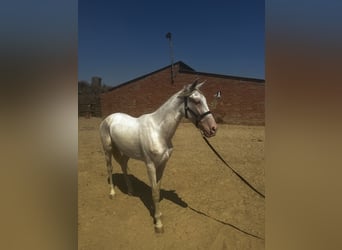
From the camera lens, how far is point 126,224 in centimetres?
160

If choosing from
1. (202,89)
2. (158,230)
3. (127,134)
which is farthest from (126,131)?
(158,230)

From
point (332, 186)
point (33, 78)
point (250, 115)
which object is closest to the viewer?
point (33, 78)

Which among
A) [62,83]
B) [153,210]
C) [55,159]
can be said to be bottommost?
[153,210]

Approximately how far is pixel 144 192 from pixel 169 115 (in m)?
0.58

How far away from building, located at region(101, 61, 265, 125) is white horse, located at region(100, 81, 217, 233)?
0.18 feet

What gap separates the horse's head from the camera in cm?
149

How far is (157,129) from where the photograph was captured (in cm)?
157

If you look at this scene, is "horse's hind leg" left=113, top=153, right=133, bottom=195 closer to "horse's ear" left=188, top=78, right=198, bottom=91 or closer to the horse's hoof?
the horse's hoof

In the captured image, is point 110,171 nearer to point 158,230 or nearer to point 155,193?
point 155,193

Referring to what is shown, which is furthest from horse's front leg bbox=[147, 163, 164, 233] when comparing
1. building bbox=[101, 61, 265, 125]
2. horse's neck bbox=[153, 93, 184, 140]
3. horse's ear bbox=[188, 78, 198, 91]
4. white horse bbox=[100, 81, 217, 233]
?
horse's ear bbox=[188, 78, 198, 91]

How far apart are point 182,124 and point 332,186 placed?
0.97 m

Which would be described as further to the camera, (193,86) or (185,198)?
(185,198)

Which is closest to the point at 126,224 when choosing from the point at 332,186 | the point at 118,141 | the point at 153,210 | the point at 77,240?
the point at 153,210

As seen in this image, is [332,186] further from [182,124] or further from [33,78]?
[33,78]
